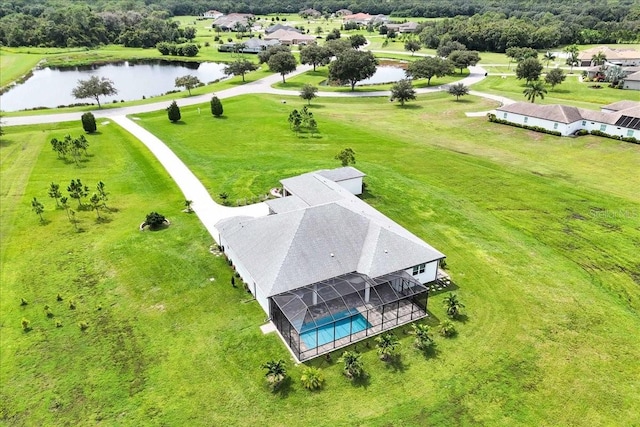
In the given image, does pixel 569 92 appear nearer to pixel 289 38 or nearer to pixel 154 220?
pixel 154 220

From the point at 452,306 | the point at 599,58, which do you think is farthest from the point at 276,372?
the point at 599,58

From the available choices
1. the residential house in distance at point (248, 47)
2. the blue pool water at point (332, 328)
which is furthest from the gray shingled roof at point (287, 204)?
the residential house in distance at point (248, 47)

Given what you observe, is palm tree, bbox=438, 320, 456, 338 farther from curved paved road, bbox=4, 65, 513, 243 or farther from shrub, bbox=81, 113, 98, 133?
shrub, bbox=81, 113, 98, 133

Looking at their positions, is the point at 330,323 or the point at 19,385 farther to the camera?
the point at 330,323

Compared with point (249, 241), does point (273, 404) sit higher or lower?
lower

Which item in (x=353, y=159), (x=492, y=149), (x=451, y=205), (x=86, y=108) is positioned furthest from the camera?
(x=86, y=108)

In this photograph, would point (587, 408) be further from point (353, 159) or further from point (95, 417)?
point (353, 159)

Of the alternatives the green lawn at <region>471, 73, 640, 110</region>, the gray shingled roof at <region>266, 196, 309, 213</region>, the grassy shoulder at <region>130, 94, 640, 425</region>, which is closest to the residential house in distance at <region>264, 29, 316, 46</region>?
the green lawn at <region>471, 73, 640, 110</region>

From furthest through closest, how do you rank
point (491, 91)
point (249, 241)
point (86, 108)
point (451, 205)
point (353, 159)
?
point (491, 91) < point (86, 108) < point (353, 159) < point (451, 205) < point (249, 241)

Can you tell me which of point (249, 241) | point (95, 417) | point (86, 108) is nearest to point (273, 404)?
point (95, 417)
